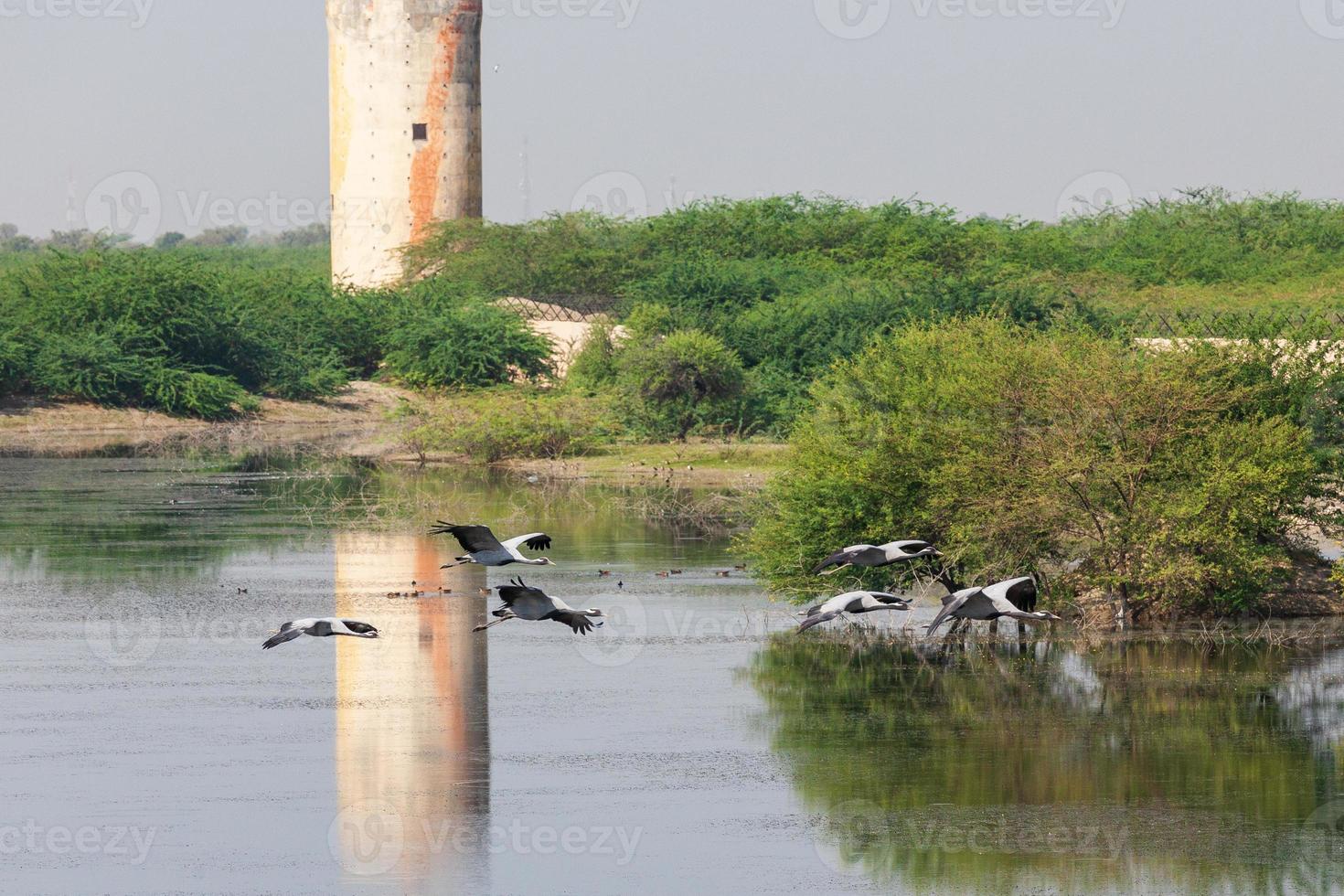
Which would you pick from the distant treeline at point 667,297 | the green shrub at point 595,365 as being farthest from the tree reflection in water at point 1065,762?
the green shrub at point 595,365

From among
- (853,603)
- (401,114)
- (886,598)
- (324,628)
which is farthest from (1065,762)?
(401,114)

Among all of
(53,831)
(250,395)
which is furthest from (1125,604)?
(250,395)

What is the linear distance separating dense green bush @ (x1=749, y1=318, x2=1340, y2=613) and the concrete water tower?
46620 mm

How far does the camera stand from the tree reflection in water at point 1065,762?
1912cm

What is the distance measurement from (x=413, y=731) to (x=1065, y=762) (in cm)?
658

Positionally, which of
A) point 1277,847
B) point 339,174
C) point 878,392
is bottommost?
point 1277,847

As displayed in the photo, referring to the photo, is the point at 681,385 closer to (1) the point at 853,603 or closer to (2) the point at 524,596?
(1) the point at 853,603

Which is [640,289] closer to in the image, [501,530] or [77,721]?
[501,530]

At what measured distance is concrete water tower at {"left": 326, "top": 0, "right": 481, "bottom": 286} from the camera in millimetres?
75125

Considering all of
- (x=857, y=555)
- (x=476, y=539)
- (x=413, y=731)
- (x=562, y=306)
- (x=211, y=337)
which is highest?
(x=562, y=306)

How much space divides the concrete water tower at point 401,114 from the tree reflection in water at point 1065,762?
4901cm

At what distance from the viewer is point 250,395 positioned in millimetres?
65250

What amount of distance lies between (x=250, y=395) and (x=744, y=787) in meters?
45.7

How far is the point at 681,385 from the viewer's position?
5588 cm
